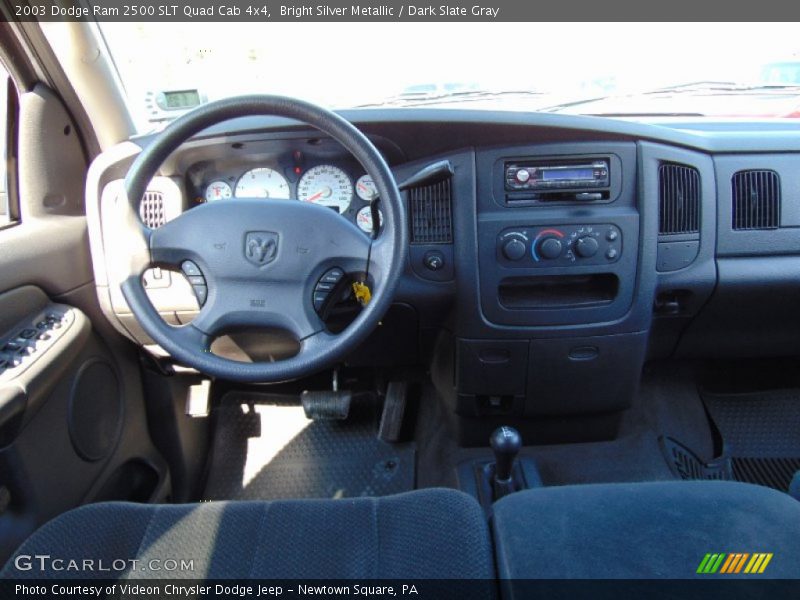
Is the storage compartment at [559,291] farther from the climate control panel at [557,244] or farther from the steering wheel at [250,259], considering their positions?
the steering wheel at [250,259]

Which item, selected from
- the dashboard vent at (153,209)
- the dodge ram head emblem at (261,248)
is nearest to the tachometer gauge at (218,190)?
the dashboard vent at (153,209)

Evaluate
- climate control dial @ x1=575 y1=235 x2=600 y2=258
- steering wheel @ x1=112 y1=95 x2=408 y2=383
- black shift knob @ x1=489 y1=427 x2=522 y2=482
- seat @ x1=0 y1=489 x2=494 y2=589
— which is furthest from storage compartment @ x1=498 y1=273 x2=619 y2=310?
seat @ x1=0 y1=489 x2=494 y2=589

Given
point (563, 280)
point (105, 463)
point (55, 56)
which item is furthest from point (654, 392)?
point (55, 56)

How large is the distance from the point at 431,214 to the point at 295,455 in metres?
1.19

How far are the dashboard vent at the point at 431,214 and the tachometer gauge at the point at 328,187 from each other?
21 cm

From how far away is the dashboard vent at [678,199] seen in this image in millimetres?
1670

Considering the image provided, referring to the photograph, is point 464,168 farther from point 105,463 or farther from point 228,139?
point 105,463

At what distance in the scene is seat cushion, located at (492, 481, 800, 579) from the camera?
0.96m

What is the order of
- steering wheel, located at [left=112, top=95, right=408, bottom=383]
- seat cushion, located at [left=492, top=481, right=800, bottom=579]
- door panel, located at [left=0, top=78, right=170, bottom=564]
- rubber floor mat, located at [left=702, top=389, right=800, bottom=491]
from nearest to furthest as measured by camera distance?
seat cushion, located at [left=492, top=481, right=800, bottom=579], steering wheel, located at [left=112, top=95, right=408, bottom=383], door panel, located at [left=0, top=78, right=170, bottom=564], rubber floor mat, located at [left=702, top=389, right=800, bottom=491]

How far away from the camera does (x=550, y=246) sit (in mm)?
1622

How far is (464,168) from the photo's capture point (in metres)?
1.62

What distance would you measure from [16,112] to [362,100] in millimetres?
1076

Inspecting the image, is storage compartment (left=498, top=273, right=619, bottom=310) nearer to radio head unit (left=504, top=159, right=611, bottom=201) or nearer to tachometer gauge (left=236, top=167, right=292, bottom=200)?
radio head unit (left=504, top=159, right=611, bottom=201)
